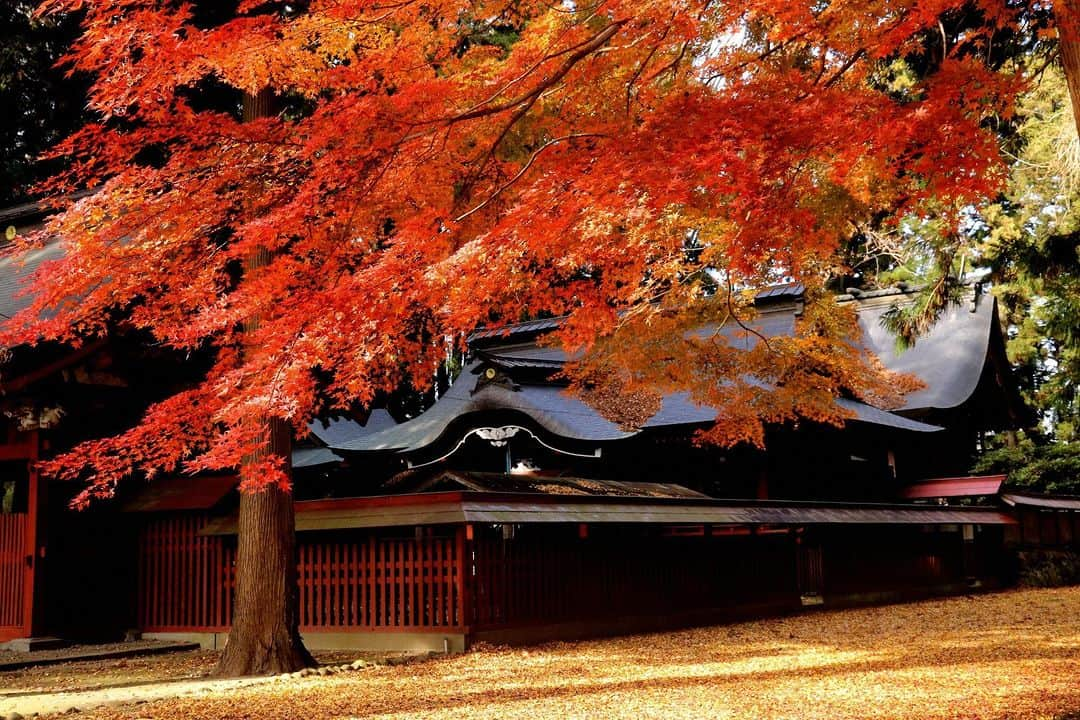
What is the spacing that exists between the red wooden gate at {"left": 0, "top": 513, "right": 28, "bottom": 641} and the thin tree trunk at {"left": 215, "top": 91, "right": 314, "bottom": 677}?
4.09m

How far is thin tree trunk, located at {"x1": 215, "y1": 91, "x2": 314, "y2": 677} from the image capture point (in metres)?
10.1

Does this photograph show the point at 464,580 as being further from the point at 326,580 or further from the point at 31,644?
the point at 31,644

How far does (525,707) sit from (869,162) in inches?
271

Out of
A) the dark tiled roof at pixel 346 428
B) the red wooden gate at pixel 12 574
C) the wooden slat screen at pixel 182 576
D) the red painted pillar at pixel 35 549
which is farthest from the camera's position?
the dark tiled roof at pixel 346 428

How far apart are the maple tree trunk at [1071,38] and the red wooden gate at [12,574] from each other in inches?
478

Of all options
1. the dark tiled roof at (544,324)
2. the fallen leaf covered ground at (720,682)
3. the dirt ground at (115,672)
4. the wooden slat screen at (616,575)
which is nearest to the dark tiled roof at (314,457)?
the dark tiled roof at (544,324)

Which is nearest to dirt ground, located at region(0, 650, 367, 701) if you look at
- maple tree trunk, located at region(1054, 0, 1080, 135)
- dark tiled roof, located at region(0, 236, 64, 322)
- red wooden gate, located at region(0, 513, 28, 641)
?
red wooden gate, located at region(0, 513, 28, 641)

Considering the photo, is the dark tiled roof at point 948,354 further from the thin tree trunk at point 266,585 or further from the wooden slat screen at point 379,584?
the thin tree trunk at point 266,585

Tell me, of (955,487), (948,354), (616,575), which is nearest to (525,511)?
(616,575)

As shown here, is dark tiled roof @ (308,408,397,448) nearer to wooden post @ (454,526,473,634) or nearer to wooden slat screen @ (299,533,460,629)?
wooden slat screen @ (299,533,460,629)

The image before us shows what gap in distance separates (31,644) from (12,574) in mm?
1003

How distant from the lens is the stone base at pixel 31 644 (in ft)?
40.9

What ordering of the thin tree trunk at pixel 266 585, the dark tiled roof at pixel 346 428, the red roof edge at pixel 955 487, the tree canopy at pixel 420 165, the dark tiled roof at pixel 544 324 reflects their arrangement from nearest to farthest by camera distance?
the tree canopy at pixel 420 165 → the thin tree trunk at pixel 266 585 → the red roof edge at pixel 955 487 → the dark tiled roof at pixel 346 428 → the dark tiled roof at pixel 544 324

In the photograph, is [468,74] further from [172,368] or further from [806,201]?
[172,368]
